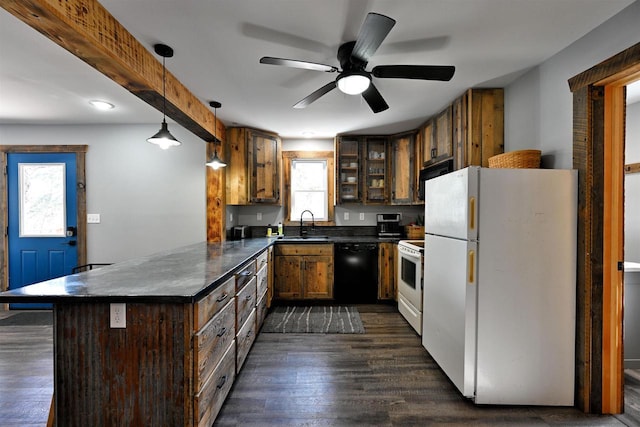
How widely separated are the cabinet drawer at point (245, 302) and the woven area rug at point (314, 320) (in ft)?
2.14

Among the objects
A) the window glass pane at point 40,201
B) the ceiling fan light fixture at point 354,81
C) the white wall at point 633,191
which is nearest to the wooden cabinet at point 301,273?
the ceiling fan light fixture at point 354,81

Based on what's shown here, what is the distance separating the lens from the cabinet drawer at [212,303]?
1.44m

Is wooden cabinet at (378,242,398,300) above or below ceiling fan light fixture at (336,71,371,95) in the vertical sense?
below

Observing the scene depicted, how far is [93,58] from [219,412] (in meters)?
2.30

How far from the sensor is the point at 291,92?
9.21 feet

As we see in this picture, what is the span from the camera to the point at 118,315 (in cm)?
136

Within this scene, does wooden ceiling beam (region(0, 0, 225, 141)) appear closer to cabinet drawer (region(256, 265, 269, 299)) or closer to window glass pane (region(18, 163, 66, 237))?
cabinet drawer (region(256, 265, 269, 299))

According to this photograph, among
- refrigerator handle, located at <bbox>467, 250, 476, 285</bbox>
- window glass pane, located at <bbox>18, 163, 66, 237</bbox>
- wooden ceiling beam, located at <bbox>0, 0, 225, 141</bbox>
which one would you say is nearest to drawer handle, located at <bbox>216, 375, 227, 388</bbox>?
refrigerator handle, located at <bbox>467, 250, 476, 285</bbox>

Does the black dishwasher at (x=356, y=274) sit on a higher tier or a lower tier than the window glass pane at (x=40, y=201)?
lower

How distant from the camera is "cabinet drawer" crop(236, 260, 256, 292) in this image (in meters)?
2.18

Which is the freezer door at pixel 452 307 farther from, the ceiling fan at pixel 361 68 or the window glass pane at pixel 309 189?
the window glass pane at pixel 309 189

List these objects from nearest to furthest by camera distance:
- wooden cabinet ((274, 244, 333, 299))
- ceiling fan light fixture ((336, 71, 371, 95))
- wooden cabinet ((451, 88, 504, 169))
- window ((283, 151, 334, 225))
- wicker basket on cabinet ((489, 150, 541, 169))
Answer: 1. ceiling fan light fixture ((336, 71, 371, 95))
2. wicker basket on cabinet ((489, 150, 541, 169))
3. wooden cabinet ((451, 88, 504, 169))
4. wooden cabinet ((274, 244, 333, 299))
5. window ((283, 151, 334, 225))

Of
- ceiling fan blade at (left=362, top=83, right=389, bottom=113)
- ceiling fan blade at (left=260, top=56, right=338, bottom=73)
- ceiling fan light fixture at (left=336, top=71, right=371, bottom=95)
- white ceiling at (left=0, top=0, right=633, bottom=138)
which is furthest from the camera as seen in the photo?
ceiling fan blade at (left=362, top=83, right=389, bottom=113)

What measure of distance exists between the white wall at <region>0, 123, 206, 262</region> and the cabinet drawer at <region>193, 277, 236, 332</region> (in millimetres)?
2130
